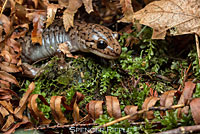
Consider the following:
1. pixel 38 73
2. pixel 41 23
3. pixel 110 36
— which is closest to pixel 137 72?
pixel 110 36

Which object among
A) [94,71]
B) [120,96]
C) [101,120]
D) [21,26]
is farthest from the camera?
[21,26]

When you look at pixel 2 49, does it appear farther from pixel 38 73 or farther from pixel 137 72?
pixel 137 72

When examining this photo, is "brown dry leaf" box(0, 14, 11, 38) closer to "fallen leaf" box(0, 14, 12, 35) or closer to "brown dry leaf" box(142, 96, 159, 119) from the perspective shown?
"fallen leaf" box(0, 14, 12, 35)

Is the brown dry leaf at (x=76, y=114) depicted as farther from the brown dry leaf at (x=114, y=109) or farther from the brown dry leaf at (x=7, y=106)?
the brown dry leaf at (x=7, y=106)

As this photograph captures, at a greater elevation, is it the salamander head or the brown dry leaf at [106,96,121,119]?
the salamander head

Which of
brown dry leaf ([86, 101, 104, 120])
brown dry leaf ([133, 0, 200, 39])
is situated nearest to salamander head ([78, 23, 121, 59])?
brown dry leaf ([133, 0, 200, 39])

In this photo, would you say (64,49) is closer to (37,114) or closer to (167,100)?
(37,114)

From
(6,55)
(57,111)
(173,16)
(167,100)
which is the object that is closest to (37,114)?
(57,111)
